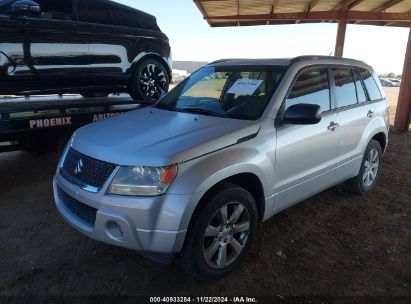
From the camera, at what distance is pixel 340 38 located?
1230cm

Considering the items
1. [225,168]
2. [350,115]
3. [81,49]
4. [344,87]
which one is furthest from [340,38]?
[225,168]

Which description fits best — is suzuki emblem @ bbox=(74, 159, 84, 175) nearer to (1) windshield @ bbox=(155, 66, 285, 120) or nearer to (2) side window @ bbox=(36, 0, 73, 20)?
(1) windshield @ bbox=(155, 66, 285, 120)

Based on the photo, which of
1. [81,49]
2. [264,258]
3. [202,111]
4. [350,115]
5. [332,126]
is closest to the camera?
[264,258]

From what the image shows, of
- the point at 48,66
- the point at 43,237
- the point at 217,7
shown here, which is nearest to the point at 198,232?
the point at 43,237

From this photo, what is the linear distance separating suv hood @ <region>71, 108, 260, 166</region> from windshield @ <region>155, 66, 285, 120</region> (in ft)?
Result: 0.68

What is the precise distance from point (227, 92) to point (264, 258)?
1.65 m

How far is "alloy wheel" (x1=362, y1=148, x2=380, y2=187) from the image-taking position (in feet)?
16.6

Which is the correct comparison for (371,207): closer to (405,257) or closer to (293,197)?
(405,257)

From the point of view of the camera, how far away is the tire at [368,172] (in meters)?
4.96

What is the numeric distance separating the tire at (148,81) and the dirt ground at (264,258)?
2.35 m

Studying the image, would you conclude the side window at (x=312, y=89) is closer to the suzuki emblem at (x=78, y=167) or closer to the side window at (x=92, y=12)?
the suzuki emblem at (x=78, y=167)

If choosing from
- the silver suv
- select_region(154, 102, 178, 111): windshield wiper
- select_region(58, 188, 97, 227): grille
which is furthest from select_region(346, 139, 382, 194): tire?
select_region(58, 188, 97, 227): grille

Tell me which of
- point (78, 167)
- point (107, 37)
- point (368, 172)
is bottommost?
point (368, 172)

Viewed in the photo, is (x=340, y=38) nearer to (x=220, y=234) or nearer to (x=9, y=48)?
(x=9, y=48)
